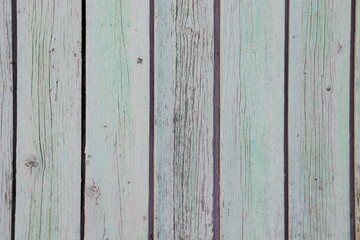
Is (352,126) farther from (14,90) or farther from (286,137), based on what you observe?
(14,90)

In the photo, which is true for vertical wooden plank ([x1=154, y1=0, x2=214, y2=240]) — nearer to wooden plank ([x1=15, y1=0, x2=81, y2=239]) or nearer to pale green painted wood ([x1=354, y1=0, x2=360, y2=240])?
wooden plank ([x1=15, y1=0, x2=81, y2=239])

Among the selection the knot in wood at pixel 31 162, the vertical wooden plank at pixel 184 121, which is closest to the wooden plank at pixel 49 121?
the knot in wood at pixel 31 162

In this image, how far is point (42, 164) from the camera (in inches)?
51.1

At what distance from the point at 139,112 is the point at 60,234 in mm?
354

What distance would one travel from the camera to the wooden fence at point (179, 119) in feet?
4.25

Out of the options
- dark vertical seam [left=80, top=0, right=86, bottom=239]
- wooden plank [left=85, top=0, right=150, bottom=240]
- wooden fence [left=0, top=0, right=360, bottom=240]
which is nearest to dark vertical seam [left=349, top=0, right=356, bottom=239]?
wooden fence [left=0, top=0, right=360, bottom=240]

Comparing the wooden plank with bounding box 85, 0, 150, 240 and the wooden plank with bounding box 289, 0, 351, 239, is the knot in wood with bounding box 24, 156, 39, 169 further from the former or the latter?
the wooden plank with bounding box 289, 0, 351, 239

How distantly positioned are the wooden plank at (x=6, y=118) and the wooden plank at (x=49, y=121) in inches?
0.8

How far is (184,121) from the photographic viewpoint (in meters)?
1.33

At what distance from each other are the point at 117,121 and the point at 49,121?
165 millimetres

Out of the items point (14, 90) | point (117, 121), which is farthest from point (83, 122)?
point (14, 90)

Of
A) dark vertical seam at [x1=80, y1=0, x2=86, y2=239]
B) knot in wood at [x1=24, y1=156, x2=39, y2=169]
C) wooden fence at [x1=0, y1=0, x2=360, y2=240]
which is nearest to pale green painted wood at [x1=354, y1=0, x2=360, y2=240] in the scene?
wooden fence at [x1=0, y1=0, x2=360, y2=240]

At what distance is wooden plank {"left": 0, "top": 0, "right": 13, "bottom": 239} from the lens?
1.29 meters

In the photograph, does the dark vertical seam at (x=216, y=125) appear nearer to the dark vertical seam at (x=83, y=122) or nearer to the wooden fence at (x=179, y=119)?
the wooden fence at (x=179, y=119)
